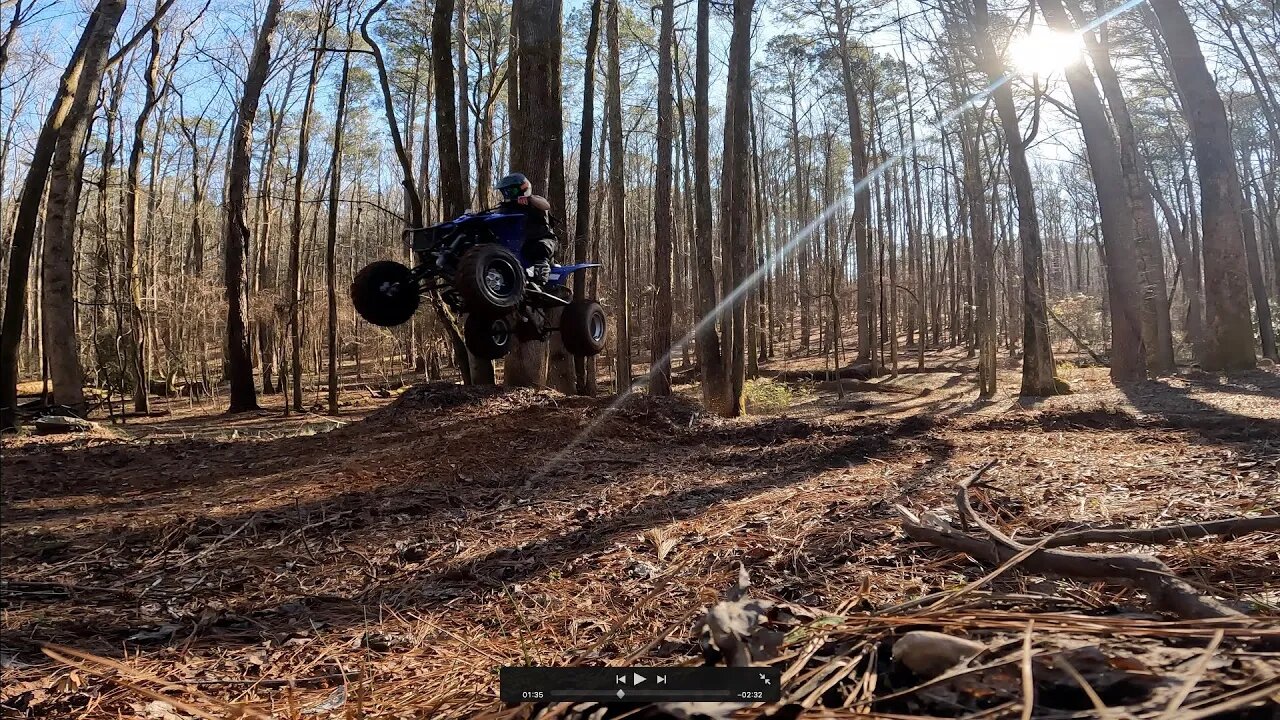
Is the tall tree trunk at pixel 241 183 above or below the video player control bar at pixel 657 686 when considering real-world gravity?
above

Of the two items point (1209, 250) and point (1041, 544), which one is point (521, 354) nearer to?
point (1041, 544)

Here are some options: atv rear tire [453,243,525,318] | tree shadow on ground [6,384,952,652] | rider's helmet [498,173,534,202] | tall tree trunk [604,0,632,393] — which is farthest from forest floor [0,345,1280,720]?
tall tree trunk [604,0,632,393]

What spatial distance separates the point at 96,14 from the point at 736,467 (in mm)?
6317

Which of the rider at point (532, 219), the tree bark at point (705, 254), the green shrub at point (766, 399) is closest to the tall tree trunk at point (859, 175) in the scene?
the green shrub at point (766, 399)

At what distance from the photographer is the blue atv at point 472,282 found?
3.78m

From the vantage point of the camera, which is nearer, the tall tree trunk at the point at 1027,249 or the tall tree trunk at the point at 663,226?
the tall tree trunk at the point at 663,226

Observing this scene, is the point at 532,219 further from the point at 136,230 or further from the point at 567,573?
the point at 136,230

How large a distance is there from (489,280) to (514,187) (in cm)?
92

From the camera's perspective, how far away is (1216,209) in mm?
10398

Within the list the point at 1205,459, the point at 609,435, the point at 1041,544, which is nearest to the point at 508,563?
the point at 1041,544

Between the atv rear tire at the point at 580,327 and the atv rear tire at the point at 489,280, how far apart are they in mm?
973

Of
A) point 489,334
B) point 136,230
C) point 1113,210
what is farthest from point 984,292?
point 136,230

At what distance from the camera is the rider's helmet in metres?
4.37

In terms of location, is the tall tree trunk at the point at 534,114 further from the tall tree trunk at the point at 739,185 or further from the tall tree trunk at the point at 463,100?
the tall tree trunk at the point at 463,100
